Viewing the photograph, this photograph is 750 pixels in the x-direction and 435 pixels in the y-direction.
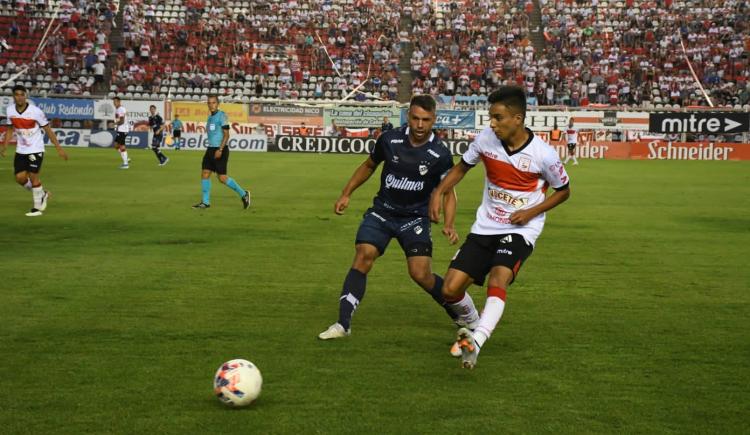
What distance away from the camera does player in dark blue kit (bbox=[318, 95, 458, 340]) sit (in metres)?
8.04

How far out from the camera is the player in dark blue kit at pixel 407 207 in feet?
26.4

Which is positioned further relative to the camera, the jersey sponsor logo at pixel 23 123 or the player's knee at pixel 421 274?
the jersey sponsor logo at pixel 23 123

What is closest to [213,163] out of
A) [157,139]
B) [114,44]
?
[157,139]

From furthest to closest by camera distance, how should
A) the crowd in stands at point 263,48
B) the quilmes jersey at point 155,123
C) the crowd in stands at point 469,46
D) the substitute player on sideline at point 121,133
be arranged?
the crowd in stands at point 469,46
the crowd in stands at point 263,48
the quilmes jersey at point 155,123
the substitute player on sideline at point 121,133

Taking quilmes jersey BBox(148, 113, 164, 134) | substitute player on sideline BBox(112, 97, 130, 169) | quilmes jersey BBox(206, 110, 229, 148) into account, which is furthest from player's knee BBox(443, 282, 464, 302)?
quilmes jersey BBox(148, 113, 164, 134)

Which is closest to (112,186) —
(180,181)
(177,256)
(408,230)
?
(180,181)

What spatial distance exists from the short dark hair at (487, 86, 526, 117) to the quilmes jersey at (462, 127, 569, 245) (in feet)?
1.05

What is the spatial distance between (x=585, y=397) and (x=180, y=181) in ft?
69.2

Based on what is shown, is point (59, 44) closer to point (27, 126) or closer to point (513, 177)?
point (27, 126)

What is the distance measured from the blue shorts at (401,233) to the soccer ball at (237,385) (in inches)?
97.1

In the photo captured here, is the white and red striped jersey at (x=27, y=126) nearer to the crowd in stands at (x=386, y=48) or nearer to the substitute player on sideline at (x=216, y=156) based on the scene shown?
the substitute player on sideline at (x=216, y=156)

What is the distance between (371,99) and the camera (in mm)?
50875

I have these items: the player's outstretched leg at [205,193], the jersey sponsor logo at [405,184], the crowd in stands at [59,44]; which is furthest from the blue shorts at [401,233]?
the crowd in stands at [59,44]

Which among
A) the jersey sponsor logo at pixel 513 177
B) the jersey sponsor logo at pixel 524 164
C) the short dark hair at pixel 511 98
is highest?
the short dark hair at pixel 511 98
